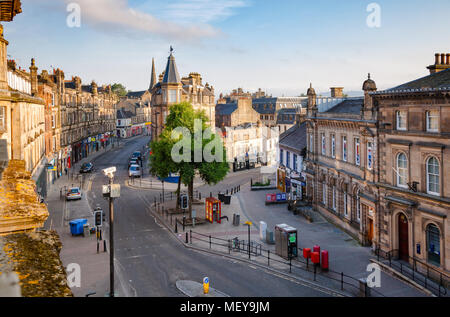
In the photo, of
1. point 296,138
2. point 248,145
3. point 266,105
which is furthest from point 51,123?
point 266,105

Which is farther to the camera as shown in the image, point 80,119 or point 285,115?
point 285,115

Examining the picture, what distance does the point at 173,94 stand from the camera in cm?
5472

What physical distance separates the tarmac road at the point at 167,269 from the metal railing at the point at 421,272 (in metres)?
5.19

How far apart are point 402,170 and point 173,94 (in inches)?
1514

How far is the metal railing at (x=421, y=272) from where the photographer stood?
18.3 meters

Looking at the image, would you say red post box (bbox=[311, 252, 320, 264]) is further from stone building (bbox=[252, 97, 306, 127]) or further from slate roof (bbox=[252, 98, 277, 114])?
slate roof (bbox=[252, 98, 277, 114])

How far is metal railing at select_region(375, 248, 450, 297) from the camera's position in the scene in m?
18.3

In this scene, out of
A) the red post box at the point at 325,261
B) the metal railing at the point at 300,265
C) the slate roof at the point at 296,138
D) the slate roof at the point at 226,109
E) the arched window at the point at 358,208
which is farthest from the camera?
the slate roof at the point at 226,109

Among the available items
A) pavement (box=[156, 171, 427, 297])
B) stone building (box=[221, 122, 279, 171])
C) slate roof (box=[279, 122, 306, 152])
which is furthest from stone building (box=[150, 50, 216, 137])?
pavement (box=[156, 171, 427, 297])

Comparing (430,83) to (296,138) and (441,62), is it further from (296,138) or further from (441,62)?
(296,138)

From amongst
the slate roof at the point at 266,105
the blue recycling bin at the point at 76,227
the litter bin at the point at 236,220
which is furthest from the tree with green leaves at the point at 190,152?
the slate roof at the point at 266,105

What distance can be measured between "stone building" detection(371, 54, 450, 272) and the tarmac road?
6509 mm

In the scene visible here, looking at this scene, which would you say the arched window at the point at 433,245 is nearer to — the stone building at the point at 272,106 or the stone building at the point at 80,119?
the stone building at the point at 80,119

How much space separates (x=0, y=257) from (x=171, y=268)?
1745 centimetres
